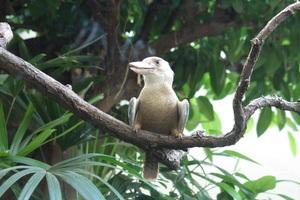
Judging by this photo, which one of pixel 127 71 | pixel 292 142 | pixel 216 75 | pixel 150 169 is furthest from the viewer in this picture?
pixel 292 142

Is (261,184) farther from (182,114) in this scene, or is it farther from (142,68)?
(142,68)

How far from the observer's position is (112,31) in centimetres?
235

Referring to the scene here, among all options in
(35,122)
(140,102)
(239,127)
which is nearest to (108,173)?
(35,122)

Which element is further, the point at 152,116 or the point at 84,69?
the point at 84,69

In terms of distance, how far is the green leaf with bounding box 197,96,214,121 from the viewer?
9.15ft

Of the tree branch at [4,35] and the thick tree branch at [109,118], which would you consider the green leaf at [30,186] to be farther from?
the tree branch at [4,35]

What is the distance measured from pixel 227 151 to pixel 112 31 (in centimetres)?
66

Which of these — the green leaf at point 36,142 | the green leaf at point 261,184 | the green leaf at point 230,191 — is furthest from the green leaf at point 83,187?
the green leaf at point 261,184

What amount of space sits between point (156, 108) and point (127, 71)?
596mm

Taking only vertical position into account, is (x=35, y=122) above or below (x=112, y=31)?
below

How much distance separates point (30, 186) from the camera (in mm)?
1560

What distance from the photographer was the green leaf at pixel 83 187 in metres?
1.61

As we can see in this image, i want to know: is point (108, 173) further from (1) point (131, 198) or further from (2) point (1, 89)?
(2) point (1, 89)

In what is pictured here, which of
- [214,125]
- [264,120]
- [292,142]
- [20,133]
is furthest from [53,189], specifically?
[292,142]
